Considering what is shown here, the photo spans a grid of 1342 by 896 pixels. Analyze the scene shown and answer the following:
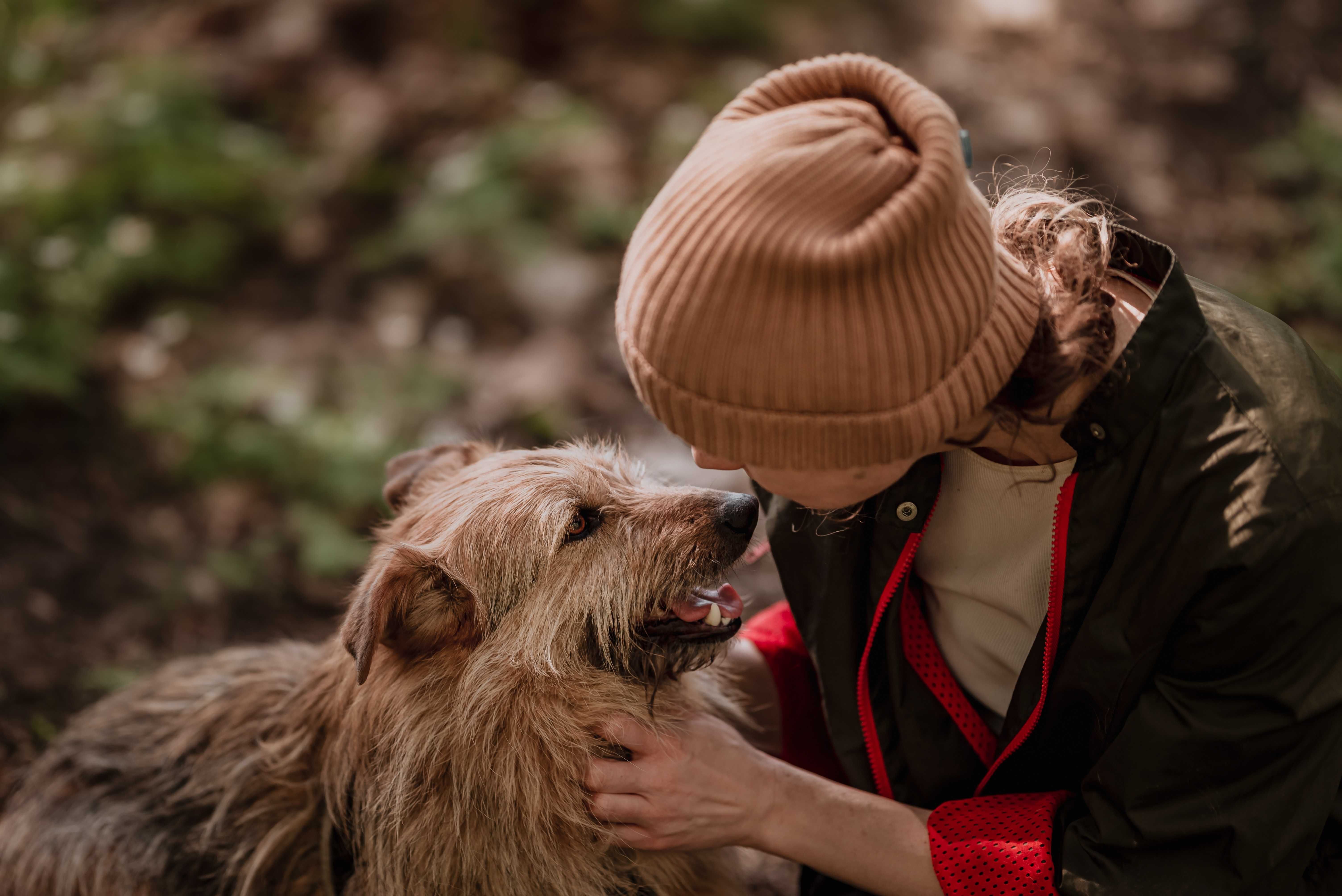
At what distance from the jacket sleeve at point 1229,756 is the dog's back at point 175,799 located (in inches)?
67.8

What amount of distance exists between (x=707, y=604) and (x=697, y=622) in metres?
0.06

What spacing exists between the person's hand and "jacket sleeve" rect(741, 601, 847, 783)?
0.56 m

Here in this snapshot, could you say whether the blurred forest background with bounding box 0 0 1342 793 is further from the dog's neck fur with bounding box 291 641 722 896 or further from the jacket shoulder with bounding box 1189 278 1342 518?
the jacket shoulder with bounding box 1189 278 1342 518

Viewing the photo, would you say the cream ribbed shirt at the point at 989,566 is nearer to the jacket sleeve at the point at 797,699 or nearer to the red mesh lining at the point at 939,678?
the red mesh lining at the point at 939,678

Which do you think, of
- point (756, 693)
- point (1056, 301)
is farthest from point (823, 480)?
point (756, 693)

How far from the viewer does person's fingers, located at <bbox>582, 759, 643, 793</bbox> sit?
2238mm

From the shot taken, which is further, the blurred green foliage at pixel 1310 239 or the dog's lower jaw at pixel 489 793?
the blurred green foliage at pixel 1310 239

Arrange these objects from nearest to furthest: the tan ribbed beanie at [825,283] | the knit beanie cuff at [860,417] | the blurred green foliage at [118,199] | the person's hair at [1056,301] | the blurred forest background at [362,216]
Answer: the tan ribbed beanie at [825,283] → the knit beanie cuff at [860,417] → the person's hair at [1056,301] → the blurred forest background at [362,216] → the blurred green foliage at [118,199]

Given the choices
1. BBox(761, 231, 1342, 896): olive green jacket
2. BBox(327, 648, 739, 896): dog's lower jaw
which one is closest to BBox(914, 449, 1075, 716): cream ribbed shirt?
BBox(761, 231, 1342, 896): olive green jacket

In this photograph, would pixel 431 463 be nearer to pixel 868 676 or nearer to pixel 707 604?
pixel 707 604

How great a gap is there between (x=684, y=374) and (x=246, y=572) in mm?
3165

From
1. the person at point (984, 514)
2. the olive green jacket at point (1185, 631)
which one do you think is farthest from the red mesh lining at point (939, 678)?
the olive green jacket at point (1185, 631)

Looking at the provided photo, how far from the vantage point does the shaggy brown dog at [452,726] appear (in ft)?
7.39

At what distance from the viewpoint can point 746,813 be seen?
228cm
